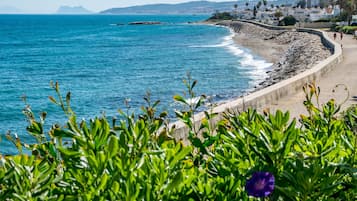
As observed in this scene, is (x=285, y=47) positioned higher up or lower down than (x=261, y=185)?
lower down

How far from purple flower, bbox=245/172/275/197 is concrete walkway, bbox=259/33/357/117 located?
690cm

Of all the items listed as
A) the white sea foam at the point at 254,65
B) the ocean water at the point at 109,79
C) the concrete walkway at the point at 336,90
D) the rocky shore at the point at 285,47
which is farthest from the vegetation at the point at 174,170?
the white sea foam at the point at 254,65

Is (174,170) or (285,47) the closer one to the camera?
(174,170)

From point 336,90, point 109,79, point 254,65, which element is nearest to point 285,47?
point 254,65

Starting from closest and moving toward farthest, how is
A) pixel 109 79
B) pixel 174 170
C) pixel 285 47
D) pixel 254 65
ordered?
pixel 174 170
pixel 109 79
pixel 254 65
pixel 285 47

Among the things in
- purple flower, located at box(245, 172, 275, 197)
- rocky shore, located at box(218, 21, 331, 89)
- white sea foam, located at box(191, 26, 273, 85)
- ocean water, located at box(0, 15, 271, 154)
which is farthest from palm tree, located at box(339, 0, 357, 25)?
purple flower, located at box(245, 172, 275, 197)

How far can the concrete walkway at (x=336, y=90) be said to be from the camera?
10.6m

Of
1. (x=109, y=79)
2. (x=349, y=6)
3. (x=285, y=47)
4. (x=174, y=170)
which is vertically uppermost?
(x=174, y=170)

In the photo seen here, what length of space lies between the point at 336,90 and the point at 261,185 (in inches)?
461

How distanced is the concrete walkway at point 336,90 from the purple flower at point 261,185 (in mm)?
6899

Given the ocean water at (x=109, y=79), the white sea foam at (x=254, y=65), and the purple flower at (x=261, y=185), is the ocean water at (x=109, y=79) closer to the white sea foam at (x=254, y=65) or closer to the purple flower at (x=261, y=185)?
the white sea foam at (x=254, y=65)

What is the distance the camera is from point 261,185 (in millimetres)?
1492

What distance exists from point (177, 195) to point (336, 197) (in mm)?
564

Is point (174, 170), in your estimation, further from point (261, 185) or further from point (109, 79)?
point (109, 79)
